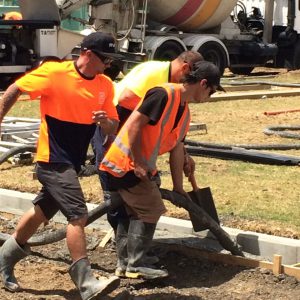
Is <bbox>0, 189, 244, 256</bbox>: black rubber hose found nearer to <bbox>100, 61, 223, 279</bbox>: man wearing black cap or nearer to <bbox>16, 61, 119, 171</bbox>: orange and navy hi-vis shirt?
<bbox>100, 61, 223, 279</bbox>: man wearing black cap

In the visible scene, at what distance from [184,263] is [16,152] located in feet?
13.2

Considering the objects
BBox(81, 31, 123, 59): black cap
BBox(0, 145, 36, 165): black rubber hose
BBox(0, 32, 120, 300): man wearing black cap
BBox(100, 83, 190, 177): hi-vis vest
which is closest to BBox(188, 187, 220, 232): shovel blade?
BBox(100, 83, 190, 177): hi-vis vest

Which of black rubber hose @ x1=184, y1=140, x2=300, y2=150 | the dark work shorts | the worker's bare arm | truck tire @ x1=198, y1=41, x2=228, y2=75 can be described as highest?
the worker's bare arm

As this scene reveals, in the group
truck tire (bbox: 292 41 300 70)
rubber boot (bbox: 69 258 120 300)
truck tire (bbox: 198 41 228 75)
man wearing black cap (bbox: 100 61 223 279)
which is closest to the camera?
rubber boot (bbox: 69 258 120 300)

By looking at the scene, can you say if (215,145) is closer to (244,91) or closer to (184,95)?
(184,95)

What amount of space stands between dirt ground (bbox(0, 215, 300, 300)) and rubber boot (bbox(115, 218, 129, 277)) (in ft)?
0.33

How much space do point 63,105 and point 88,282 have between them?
3.96ft

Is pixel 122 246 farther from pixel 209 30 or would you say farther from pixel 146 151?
pixel 209 30

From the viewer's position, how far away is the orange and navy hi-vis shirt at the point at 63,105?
5.70 metres

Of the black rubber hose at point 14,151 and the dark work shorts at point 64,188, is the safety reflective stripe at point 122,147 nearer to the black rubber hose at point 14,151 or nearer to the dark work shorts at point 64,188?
the dark work shorts at point 64,188

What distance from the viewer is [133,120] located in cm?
569

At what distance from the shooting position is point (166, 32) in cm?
2359

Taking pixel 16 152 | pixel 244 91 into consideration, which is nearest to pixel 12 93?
pixel 16 152

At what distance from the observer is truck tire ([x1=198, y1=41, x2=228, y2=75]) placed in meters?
24.2
